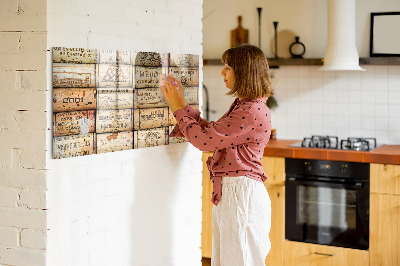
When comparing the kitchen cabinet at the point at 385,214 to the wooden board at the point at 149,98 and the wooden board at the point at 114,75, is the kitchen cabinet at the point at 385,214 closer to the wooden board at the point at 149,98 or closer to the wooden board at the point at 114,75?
the wooden board at the point at 149,98

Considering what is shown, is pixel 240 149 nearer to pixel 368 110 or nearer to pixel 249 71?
pixel 249 71

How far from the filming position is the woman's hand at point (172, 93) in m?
2.79

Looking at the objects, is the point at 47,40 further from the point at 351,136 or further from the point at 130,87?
the point at 351,136

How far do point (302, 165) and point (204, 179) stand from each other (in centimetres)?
83

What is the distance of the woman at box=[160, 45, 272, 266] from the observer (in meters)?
2.65

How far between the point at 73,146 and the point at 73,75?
281 millimetres

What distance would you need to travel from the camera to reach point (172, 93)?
9.22ft

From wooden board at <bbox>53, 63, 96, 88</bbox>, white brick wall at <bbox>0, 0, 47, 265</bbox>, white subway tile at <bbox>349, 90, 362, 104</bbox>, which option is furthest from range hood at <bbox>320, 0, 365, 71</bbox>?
white brick wall at <bbox>0, 0, 47, 265</bbox>

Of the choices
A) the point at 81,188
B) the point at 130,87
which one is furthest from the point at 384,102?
the point at 81,188

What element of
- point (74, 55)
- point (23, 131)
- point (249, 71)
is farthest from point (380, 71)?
point (23, 131)

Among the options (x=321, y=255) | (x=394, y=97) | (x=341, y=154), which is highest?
(x=394, y=97)

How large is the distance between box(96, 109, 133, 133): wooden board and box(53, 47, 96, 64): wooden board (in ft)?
0.76

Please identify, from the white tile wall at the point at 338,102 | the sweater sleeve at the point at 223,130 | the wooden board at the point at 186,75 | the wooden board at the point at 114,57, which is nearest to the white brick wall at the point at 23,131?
the wooden board at the point at 114,57

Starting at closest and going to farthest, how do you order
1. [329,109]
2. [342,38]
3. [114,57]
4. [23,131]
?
1. [23,131]
2. [114,57]
3. [342,38]
4. [329,109]
